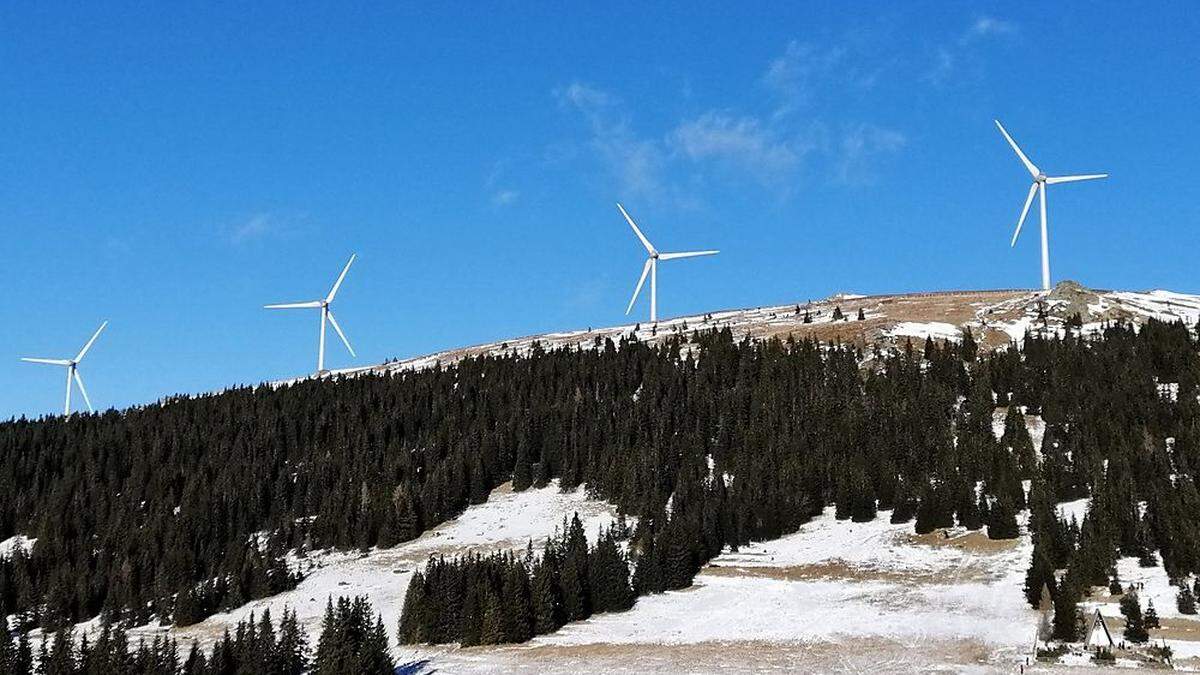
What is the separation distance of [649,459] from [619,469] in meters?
1.90

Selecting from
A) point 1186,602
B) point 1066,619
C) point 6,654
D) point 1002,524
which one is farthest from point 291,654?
point 1002,524

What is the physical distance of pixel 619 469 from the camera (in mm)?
63812


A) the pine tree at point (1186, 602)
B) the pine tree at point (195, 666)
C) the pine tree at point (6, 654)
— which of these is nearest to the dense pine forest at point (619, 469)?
the pine tree at point (1186, 602)

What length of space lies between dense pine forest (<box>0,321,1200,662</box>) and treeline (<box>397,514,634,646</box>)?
8 centimetres

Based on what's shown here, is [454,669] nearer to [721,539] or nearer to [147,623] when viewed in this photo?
[721,539]

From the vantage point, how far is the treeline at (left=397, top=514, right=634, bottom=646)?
3822 centimetres

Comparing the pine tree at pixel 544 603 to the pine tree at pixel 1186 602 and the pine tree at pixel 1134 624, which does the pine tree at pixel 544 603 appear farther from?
the pine tree at pixel 1186 602

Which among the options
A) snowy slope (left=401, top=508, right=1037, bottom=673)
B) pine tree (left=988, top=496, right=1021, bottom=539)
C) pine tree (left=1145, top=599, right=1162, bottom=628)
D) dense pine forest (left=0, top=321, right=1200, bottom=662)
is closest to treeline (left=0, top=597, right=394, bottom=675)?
snowy slope (left=401, top=508, right=1037, bottom=673)

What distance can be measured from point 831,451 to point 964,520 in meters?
12.0

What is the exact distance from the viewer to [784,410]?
6906 cm

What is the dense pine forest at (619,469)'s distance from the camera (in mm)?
43000

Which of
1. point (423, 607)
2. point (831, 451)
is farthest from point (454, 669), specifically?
point (831, 451)

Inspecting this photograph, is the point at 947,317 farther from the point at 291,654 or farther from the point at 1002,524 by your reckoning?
the point at 291,654

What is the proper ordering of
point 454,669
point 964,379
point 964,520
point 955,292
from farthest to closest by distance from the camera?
point 955,292 → point 964,379 → point 964,520 → point 454,669
